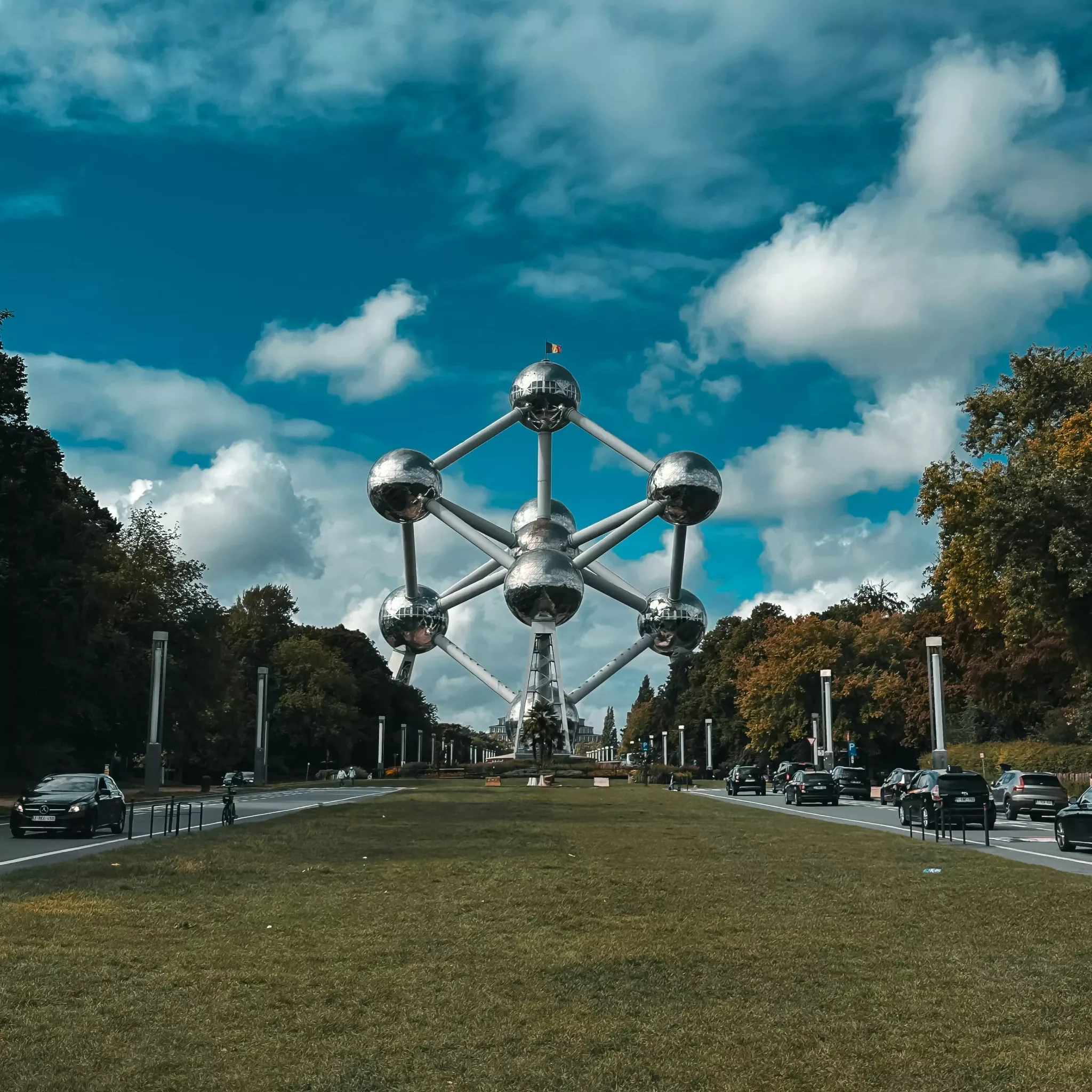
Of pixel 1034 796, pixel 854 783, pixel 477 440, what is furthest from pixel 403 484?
pixel 1034 796

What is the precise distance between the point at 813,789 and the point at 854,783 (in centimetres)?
713

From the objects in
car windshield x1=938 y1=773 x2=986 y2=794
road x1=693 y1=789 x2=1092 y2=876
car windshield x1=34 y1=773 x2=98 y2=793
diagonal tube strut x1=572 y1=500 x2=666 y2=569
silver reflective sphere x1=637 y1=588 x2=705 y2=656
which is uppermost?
diagonal tube strut x1=572 y1=500 x2=666 y2=569

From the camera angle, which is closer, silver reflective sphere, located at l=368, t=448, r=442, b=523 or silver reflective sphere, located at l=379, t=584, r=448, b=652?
silver reflective sphere, located at l=368, t=448, r=442, b=523

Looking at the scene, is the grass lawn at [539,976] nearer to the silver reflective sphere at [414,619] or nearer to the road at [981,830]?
the road at [981,830]

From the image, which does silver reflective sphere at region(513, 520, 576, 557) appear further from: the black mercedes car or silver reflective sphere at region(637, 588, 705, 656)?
the black mercedes car

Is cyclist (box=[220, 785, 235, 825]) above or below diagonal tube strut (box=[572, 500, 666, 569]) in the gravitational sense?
below

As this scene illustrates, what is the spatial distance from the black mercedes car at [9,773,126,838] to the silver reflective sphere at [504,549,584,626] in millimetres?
58393

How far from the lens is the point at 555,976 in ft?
29.8

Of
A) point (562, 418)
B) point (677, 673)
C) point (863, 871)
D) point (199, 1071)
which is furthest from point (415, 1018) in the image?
point (677, 673)

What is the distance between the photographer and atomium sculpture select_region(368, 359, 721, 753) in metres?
84.6

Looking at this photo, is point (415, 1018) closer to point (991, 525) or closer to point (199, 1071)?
point (199, 1071)

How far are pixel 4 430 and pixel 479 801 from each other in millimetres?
18406

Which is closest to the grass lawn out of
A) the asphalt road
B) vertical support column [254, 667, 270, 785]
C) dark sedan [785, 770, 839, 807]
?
the asphalt road

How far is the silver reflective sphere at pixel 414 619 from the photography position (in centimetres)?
9662
